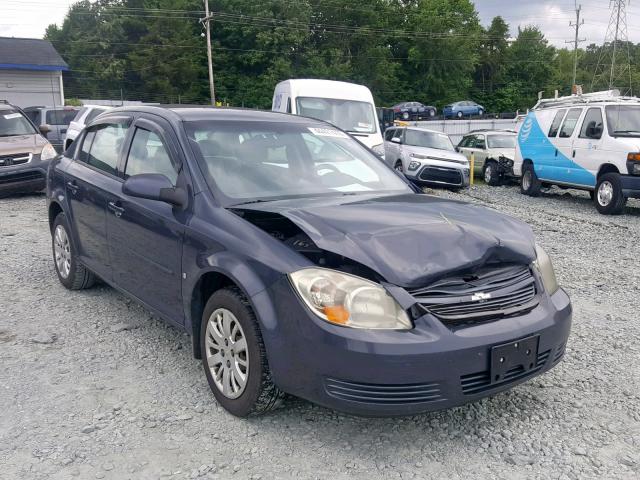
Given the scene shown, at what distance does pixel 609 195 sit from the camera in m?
11.1

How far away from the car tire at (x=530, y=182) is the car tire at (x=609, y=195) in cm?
241

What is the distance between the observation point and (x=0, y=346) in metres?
4.26

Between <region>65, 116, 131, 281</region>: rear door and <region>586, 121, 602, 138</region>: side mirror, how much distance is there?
9700mm

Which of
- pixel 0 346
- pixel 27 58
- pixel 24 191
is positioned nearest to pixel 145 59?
pixel 27 58

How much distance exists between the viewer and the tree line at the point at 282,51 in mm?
56875

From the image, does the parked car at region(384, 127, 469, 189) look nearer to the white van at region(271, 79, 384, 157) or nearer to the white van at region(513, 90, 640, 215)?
the white van at region(513, 90, 640, 215)

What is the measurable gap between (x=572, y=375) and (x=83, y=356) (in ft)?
10.7

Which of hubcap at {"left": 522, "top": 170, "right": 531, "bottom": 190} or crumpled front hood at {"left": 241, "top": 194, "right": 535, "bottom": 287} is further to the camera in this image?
hubcap at {"left": 522, "top": 170, "right": 531, "bottom": 190}

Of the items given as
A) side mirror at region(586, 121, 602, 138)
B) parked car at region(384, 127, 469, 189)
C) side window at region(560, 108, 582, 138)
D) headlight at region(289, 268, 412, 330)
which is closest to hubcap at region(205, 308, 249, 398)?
headlight at region(289, 268, 412, 330)

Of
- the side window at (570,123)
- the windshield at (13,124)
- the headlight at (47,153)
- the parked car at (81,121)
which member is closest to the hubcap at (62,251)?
the headlight at (47,153)

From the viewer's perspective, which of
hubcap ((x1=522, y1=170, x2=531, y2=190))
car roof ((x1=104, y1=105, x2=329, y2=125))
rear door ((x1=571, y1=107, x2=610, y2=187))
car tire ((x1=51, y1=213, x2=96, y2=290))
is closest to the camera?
car roof ((x1=104, y1=105, x2=329, y2=125))

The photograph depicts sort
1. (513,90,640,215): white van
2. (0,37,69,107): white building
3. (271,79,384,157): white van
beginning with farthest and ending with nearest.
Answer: (0,37,69,107): white building → (271,79,384,157): white van → (513,90,640,215): white van

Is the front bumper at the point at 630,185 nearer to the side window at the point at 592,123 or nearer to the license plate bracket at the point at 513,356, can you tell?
the side window at the point at 592,123

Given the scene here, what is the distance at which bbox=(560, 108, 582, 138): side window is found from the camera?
1223 cm
